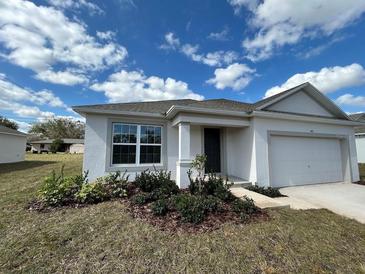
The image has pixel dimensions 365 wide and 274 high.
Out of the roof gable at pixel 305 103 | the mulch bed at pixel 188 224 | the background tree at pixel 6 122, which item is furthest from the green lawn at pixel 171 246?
the background tree at pixel 6 122

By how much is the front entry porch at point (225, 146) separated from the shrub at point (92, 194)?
3862 mm

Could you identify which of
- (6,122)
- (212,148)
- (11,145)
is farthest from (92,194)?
(6,122)

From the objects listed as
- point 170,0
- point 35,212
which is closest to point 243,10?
point 170,0

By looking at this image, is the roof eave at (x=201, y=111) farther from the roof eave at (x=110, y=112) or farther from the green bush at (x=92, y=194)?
the green bush at (x=92, y=194)

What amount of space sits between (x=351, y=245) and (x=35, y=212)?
293 inches

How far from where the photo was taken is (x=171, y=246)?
10.7 ft

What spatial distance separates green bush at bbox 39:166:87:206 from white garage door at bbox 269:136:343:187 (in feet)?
26.0

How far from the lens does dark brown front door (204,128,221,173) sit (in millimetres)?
9047

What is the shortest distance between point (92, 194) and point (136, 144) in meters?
3.03

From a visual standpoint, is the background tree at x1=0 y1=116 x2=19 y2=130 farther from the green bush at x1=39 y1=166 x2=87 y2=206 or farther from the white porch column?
the white porch column

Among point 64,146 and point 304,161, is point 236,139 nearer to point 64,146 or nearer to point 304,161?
point 304,161

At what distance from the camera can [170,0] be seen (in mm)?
7848

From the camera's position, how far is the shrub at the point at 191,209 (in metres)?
4.18

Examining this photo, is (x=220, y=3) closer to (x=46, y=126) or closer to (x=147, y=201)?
(x=147, y=201)
